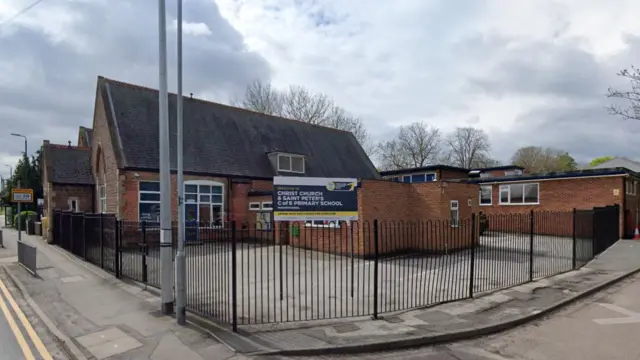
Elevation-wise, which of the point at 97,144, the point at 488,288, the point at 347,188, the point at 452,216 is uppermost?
the point at 97,144

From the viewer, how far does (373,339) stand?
5.99 metres

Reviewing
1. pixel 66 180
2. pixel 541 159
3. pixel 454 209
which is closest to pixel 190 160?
pixel 66 180

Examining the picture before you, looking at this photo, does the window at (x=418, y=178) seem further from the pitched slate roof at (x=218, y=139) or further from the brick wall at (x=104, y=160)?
the brick wall at (x=104, y=160)

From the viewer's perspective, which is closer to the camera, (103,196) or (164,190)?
(164,190)

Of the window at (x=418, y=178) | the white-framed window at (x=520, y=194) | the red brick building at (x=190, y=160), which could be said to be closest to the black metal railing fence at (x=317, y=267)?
the red brick building at (x=190, y=160)

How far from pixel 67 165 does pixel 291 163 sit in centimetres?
1542

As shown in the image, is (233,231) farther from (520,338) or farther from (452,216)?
(452,216)

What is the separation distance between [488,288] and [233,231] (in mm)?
7162

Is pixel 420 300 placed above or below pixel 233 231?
below

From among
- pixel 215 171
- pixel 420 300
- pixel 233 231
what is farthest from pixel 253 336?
pixel 215 171

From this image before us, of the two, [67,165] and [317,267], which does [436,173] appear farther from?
[67,165]

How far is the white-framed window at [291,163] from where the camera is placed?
26.7 meters

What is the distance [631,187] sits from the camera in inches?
959

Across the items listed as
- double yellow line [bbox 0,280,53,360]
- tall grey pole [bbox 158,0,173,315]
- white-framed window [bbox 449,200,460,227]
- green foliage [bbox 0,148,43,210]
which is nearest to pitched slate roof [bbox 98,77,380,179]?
double yellow line [bbox 0,280,53,360]
